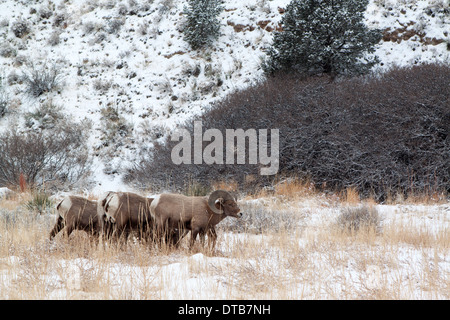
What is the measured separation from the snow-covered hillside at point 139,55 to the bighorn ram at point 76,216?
492 inches

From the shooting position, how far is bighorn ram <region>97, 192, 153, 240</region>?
15.5 feet

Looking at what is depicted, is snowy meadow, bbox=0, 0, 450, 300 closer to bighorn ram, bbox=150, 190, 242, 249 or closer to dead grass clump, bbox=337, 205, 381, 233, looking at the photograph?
dead grass clump, bbox=337, 205, 381, 233

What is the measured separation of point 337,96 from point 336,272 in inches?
393

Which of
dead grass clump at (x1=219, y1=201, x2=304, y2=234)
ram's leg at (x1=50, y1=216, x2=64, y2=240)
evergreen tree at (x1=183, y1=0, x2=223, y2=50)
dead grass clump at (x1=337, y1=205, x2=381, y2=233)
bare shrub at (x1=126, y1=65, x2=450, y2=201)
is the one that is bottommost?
dead grass clump at (x1=219, y1=201, x2=304, y2=234)

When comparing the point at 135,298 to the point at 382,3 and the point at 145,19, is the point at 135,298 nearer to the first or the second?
the point at 382,3

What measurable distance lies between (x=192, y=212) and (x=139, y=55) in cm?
2085

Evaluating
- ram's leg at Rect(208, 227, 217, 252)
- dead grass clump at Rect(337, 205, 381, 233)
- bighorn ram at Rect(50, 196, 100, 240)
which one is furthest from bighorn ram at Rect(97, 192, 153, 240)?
dead grass clump at Rect(337, 205, 381, 233)

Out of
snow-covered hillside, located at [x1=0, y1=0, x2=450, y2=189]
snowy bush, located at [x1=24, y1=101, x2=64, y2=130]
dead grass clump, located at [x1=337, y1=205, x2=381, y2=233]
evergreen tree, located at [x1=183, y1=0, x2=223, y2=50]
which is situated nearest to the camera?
dead grass clump, located at [x1=337, y1=205, x2=381, y2=233]

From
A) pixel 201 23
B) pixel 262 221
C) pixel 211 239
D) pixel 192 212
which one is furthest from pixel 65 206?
pixel 201 23

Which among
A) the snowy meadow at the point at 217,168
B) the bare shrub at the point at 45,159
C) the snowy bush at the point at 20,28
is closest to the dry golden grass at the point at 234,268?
the snowy meadow at the point at 217,168

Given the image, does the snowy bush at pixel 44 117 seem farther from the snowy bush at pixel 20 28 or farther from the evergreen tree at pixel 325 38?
the evergreen tree at pixel 325 38

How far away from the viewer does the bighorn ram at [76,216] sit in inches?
191

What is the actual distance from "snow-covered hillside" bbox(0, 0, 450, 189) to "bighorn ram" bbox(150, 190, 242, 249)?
13094mm

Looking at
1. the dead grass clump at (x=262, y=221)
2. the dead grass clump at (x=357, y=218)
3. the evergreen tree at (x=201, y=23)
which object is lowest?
the dead grass clump at (x=262, y=221)
